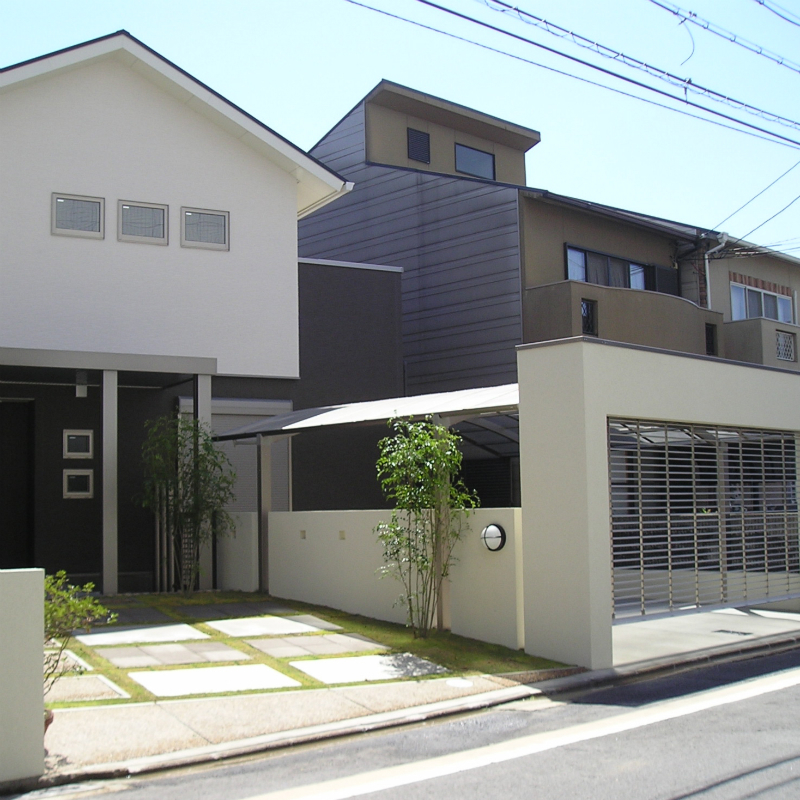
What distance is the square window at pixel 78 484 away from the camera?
1585cm

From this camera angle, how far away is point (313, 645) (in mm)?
10523

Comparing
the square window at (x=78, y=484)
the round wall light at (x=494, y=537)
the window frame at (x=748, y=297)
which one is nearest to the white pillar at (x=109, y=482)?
the square window at (x=78, y=484)

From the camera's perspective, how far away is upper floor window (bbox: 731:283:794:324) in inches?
993

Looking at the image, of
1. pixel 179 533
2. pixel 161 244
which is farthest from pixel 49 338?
pixel 179 533

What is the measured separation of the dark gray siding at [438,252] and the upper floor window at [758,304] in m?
8.16

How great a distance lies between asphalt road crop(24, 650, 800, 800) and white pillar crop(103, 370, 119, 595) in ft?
25.6

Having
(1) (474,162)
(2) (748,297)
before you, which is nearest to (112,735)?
(1) (474,162)

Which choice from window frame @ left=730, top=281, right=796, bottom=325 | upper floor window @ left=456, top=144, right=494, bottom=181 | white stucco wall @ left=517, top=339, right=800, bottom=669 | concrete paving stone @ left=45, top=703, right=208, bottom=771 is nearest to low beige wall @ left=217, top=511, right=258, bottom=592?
white stucco wall @ left=517, top=339, right=800, bottom=669

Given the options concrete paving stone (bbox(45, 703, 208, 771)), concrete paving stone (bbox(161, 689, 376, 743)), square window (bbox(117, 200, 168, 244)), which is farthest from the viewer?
square window (bbox(117, 200, 168, 244))

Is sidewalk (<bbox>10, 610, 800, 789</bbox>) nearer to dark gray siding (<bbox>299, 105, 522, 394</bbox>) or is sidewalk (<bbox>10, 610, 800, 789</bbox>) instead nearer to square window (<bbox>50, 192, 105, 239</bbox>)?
square window (<bbox>50, 192, 105, 239</bbox>)

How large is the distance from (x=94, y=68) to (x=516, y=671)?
12.5 metres

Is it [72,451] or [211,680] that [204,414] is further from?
[211,680]

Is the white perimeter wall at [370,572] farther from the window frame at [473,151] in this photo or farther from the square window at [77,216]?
the window frame at [473,151]

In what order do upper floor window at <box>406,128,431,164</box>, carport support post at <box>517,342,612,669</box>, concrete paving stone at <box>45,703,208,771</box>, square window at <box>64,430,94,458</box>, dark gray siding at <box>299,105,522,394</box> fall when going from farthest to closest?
upper floor window at <box>406,128,431,164</box>, dark gray siding at <box>299,105,522,394</box>, square window at <box>64,430,94,458</box>, carport support post at <box>517,342,612,669</box>, concrete paving stone at <box>45,703,208,771</box>
